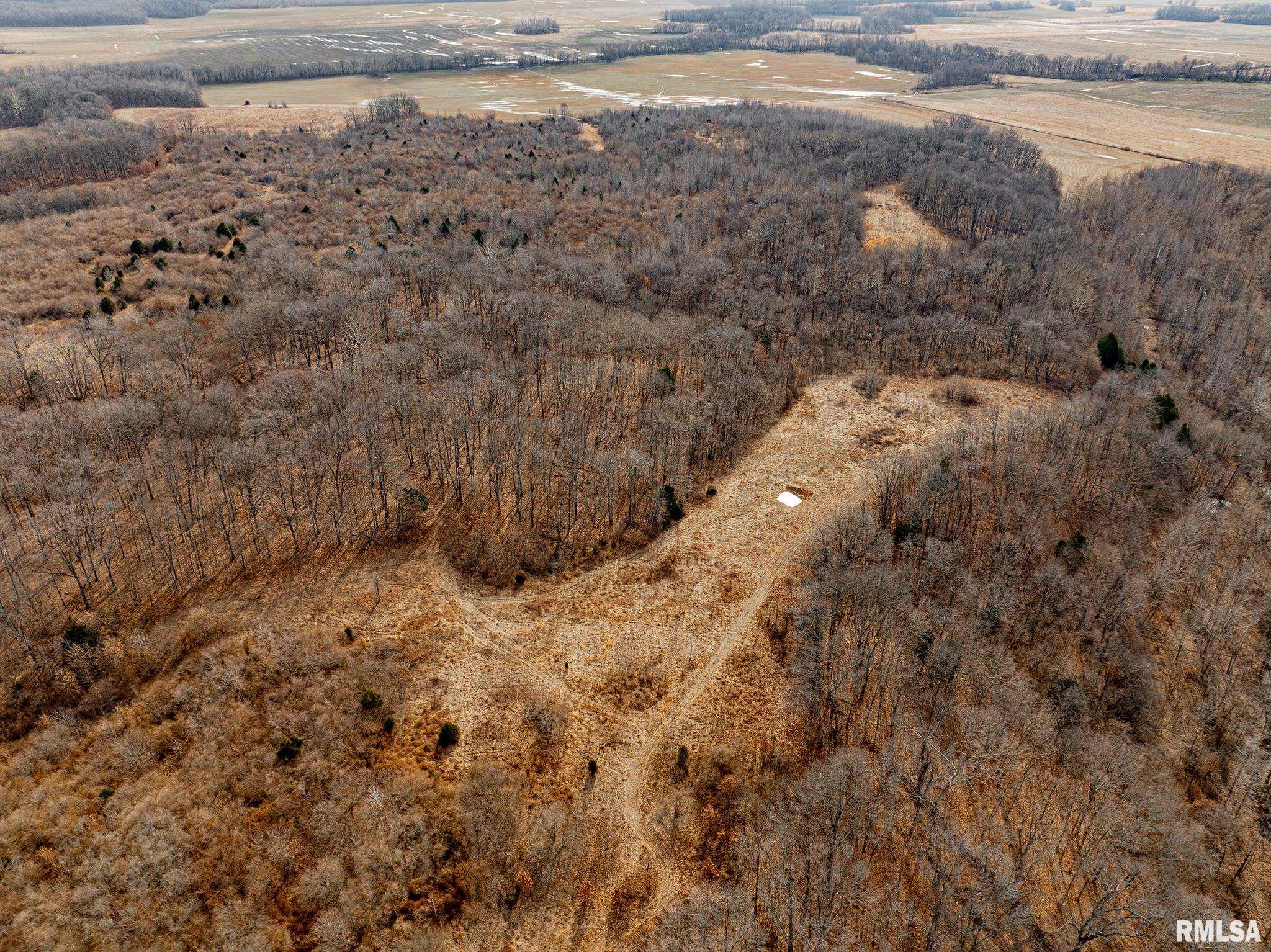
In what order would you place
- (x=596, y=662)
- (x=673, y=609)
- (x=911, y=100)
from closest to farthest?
(x=596, y=662)
(x=673, y=609)
(x=911, y=100)

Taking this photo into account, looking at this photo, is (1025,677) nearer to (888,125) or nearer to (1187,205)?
(1187,205)

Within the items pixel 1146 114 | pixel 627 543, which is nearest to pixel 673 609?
pixel 627 543

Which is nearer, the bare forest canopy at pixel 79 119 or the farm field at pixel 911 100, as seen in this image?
the bare forest canopy at pixel 79 119

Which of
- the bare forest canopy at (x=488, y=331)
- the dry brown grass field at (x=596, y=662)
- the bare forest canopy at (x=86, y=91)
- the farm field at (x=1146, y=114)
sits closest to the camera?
the dry brown grass field at (x=596, y=662)

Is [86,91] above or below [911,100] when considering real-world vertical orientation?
below

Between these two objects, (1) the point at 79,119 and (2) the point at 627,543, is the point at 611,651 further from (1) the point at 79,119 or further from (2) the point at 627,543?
(1) the point at 79,119

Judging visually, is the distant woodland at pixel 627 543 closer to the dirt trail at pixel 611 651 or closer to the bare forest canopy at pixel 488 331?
the bare forest canopy at pixel 488 331

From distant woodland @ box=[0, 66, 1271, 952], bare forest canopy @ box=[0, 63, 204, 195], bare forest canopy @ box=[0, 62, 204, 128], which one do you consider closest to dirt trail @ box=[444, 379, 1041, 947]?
distant woodland @ box=[0, 66, 1271, 952]

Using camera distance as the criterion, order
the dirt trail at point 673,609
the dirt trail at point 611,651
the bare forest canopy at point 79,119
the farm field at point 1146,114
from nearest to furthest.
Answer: the dirt trail at point 611,651
the dirt trail at point 673,609
the bare forest canopy at point 79,119
the farm field at point 1146,114

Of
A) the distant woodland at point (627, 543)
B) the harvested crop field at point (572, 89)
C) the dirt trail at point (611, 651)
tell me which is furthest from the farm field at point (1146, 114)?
the dirt trail at point (611, 651)

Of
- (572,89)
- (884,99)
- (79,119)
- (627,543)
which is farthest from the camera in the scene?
(572,89)
